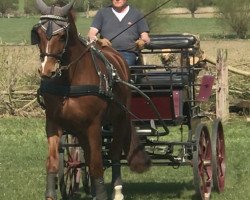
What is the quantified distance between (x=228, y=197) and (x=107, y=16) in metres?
2.44

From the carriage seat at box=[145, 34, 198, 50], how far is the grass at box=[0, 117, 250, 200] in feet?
5.58

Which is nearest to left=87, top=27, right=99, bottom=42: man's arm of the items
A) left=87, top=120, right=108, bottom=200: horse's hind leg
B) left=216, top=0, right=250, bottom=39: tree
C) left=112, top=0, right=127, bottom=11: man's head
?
left=112, top=0, right=127, bottom=11: man's head

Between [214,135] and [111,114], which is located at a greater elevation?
[111,114]

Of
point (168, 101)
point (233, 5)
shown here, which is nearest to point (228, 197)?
point (168, 101)

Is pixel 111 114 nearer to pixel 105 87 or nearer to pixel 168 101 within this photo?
pixel 105 87

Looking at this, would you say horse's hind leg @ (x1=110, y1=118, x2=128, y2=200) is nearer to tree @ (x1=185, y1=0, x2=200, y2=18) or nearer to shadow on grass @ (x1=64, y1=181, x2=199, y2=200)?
shadow on grass @ (x1=64, y1=181, x2=199, y2=200)

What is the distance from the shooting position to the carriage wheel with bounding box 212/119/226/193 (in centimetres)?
874

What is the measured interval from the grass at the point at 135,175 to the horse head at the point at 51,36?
2448mm

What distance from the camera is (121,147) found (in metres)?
8.03

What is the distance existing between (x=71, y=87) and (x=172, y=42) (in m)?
2.07

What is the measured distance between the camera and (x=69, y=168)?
28.1ft

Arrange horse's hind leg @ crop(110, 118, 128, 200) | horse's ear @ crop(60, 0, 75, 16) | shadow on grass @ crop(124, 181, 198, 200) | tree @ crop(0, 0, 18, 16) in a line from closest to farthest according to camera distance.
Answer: horse's ear @ crop(60, 0, 75, 16)
horse's hind leg @ crop(110, 118, 128, 200)
shadow on grass @ crop(124, 181, 198, 200)
tree @ crop(0, 0, 18, 16)

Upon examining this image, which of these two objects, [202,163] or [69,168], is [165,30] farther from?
[69,168]

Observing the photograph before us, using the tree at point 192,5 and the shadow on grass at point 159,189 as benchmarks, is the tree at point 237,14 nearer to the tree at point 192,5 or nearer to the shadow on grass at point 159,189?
the tree at point 192,5
